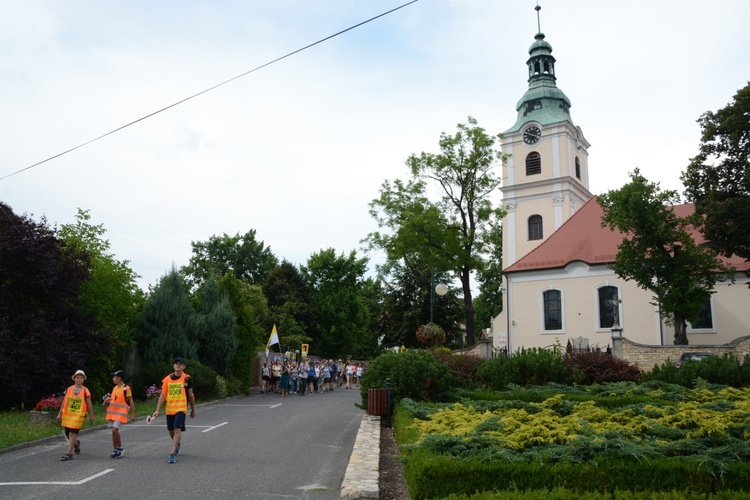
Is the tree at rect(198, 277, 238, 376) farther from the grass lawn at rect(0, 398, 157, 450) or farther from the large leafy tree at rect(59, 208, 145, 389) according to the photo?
the grass lawn at rect(0, 398, 157, 450)

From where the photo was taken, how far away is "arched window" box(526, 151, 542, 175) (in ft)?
145

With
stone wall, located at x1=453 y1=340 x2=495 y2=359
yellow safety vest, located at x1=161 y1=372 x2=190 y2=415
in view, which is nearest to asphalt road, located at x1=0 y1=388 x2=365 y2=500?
yellow safety vest, located at x1=161 y1=372 x2=190 y2=415

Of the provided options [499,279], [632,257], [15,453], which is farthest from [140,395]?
[499,279]

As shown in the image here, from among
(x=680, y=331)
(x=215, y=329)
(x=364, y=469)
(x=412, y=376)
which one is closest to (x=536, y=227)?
(x=680, y=331)

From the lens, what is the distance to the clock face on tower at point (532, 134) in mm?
44594

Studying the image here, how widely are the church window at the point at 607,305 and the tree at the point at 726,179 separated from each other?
983cm

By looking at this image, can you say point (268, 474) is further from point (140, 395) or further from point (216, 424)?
point (140, 395)

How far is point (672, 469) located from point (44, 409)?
14.4 meters

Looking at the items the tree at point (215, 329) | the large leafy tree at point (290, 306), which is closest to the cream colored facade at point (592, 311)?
the tree at point (215, 329)

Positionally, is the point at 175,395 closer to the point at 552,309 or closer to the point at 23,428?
the point at 23,428

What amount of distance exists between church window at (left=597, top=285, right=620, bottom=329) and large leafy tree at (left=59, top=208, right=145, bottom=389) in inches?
944

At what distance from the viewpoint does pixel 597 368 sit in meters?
18.5

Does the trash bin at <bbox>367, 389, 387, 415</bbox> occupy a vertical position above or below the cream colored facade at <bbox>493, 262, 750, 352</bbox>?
below

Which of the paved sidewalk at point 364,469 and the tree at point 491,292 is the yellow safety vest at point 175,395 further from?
the tree at point 491,292
